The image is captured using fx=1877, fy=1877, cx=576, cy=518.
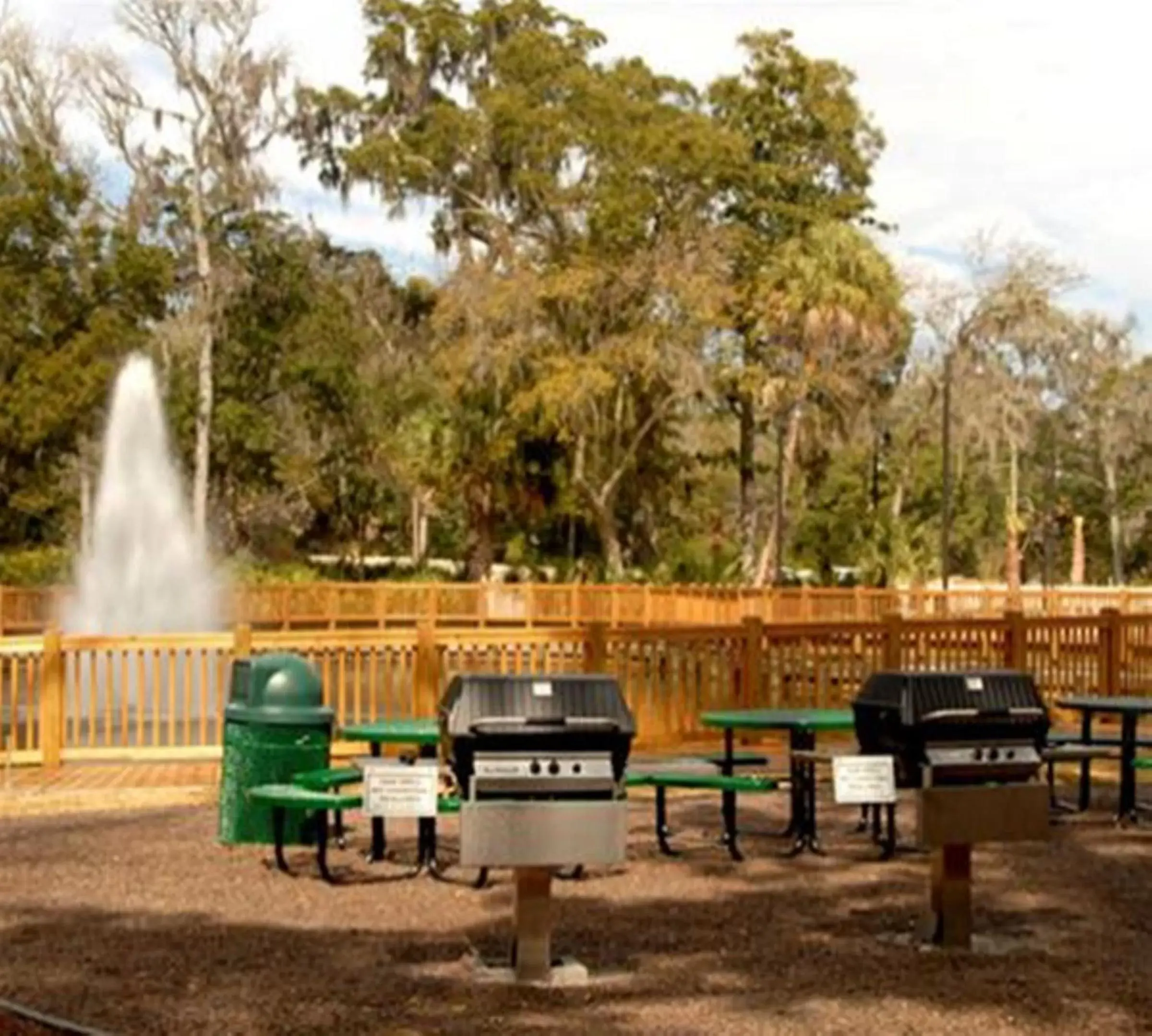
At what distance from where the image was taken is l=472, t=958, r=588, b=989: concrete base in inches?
288

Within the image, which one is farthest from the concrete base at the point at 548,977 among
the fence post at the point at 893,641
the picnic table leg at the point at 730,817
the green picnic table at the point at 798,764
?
the fence post at the point at 893,641

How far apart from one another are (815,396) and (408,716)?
3310 centimetres

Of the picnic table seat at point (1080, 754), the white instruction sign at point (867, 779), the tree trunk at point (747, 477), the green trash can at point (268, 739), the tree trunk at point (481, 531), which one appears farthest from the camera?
the tree trunk at point (481, 531)

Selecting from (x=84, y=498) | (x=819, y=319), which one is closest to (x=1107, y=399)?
(x=819, y=319)

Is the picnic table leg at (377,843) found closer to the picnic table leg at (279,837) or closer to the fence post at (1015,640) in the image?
the picnic table leg at (279,837)

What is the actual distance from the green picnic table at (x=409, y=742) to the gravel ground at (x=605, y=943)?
162 millimetres

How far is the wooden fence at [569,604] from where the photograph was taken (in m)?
30.1

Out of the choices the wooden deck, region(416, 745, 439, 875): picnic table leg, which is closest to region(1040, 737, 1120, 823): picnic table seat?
region(416, 745, 439, 875): picnic table leg

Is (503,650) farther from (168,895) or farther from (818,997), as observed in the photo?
(818,997)

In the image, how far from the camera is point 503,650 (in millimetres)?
15578

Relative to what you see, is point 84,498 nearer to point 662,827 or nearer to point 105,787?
point 105,787

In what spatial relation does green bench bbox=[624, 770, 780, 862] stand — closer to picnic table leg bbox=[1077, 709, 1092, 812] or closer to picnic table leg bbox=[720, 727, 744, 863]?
picnic table leg bbox=[720, 727, 744, 863]

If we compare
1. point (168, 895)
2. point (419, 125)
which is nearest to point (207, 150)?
point (419, 125)

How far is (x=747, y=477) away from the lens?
160 feet
